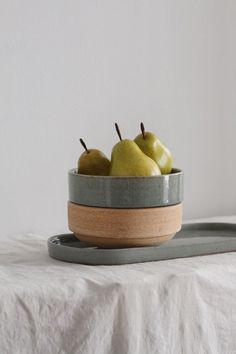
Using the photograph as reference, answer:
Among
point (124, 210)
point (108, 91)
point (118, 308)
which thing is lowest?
point (118, 308)

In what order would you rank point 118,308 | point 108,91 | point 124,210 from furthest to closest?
point 108,91 → point 124,210 → point 118,308

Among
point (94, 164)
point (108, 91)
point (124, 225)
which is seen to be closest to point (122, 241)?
point (124, 225)

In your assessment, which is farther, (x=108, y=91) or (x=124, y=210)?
(x=108, y=91)

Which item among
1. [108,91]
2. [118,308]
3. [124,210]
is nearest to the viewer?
[118,308]

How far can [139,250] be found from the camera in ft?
3.13

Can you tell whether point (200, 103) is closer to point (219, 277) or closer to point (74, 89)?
point (74, 89)

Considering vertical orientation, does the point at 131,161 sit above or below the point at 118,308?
above

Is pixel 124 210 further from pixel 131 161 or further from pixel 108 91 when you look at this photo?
pixel 108 91

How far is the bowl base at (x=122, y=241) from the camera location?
954mm

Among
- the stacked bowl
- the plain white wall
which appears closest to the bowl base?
the stacked bowl

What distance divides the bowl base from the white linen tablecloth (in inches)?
1.4

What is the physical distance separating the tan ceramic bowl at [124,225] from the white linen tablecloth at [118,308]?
0.04 meters

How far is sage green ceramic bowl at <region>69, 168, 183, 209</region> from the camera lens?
94 cm

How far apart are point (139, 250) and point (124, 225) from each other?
4cm
